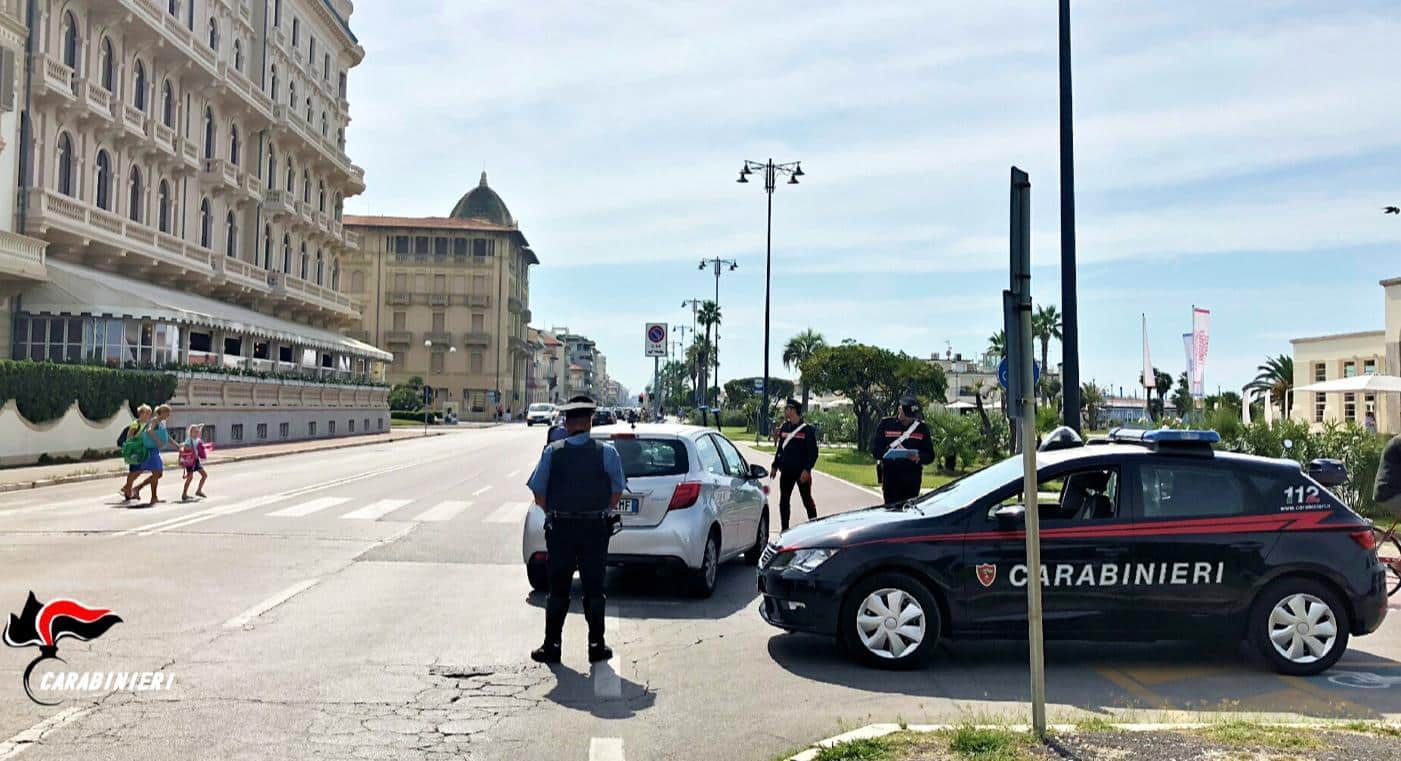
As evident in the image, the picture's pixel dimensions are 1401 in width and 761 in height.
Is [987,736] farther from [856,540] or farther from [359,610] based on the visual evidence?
[359,610]

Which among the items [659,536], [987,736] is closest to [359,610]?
[659,536]

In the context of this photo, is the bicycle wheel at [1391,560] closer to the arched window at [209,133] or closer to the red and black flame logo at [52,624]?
the red and black flame logo at [52,624]

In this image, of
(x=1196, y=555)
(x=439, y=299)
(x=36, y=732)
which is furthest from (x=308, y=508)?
(x=439, y=299)

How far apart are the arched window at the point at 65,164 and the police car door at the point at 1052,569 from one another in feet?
112

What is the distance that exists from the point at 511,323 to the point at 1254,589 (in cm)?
10377

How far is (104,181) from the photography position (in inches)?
1420

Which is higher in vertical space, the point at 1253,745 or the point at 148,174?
the point at 148,174

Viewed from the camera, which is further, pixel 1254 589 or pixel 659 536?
pixel 659 536

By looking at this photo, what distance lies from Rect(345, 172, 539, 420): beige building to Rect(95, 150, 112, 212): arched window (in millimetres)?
65195

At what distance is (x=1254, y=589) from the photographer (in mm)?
7277

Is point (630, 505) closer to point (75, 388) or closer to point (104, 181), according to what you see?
point (75, 388)

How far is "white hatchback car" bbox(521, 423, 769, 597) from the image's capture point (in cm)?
948

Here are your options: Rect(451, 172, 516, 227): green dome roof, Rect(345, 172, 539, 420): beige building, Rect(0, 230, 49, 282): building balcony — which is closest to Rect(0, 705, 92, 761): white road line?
Rect(0, 230, 49, 282): building balcony

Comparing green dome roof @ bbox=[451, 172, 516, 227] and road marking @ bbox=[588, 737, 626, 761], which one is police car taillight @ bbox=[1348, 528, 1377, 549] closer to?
road marking @ bbox=[588, 737, 626, 761]
